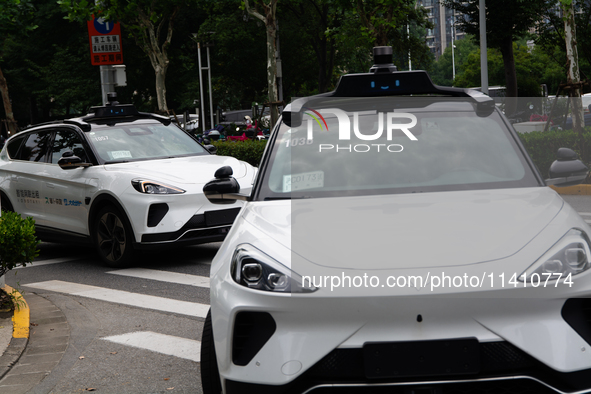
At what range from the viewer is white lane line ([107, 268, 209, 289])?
751 cm

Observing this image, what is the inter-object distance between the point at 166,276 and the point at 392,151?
14.7ft

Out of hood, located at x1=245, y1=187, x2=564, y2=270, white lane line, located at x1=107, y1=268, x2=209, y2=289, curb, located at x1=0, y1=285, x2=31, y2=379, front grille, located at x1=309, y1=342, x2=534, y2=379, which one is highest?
hood, located at x1=245, y1=187, x2=564, y2=270

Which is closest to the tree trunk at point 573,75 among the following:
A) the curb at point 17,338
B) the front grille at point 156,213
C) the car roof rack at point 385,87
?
the front grille at point 156,213

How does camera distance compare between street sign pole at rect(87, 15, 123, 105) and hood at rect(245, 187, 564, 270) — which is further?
street sign pole at rect(87, 15, 123, 105)

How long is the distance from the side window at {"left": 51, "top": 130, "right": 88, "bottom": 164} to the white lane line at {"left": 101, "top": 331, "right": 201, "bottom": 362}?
3845 millimetres

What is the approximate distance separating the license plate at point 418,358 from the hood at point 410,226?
30 cm

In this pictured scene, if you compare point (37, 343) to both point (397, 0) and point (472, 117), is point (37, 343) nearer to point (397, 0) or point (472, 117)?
point (472, 117)

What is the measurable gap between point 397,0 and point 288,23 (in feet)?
79.6

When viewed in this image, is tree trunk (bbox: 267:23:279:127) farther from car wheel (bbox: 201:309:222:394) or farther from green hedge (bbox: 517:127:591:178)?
car wheel (bbox: 201:309:222:394)

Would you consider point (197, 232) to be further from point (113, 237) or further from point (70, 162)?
point (70, 162)

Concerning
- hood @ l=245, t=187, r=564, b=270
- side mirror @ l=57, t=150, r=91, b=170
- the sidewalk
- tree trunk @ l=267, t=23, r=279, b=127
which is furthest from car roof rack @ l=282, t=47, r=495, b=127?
tree trunk @ l=267, t=23, r=279, b=127

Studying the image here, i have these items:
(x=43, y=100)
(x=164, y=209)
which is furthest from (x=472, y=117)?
(x=43, y=100)

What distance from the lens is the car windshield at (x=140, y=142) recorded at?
350 inches

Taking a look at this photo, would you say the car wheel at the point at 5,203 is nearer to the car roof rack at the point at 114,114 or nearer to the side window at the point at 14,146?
the side window at the point at 14,146
